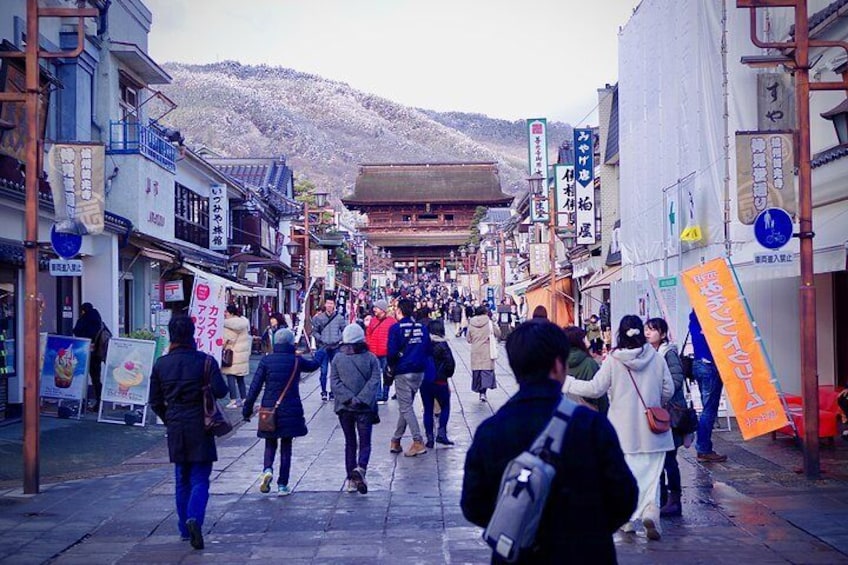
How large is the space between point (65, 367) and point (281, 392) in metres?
6.35

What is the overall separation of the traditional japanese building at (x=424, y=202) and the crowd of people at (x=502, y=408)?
2375 inches

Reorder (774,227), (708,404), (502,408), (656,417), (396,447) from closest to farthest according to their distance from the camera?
(502,408)
(656,417)
(774,227)
(708,404)
(396,447)

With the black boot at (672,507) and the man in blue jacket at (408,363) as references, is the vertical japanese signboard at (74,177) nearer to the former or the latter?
the man in blue jacket at (408,363)

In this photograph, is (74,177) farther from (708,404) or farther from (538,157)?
(538,157)

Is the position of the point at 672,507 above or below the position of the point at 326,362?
below

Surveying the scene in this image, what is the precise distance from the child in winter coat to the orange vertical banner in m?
3.15

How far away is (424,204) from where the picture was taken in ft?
259

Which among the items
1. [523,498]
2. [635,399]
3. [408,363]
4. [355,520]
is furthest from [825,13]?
[523,498]

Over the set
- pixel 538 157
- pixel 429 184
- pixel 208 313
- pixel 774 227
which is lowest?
pixel 208 313

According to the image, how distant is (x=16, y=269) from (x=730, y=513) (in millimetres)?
11419

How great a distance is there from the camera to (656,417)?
7.18 meters

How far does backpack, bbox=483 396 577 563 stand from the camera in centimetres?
330

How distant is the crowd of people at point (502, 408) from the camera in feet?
11.5

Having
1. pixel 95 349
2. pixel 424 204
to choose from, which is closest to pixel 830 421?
pixel 95 349
